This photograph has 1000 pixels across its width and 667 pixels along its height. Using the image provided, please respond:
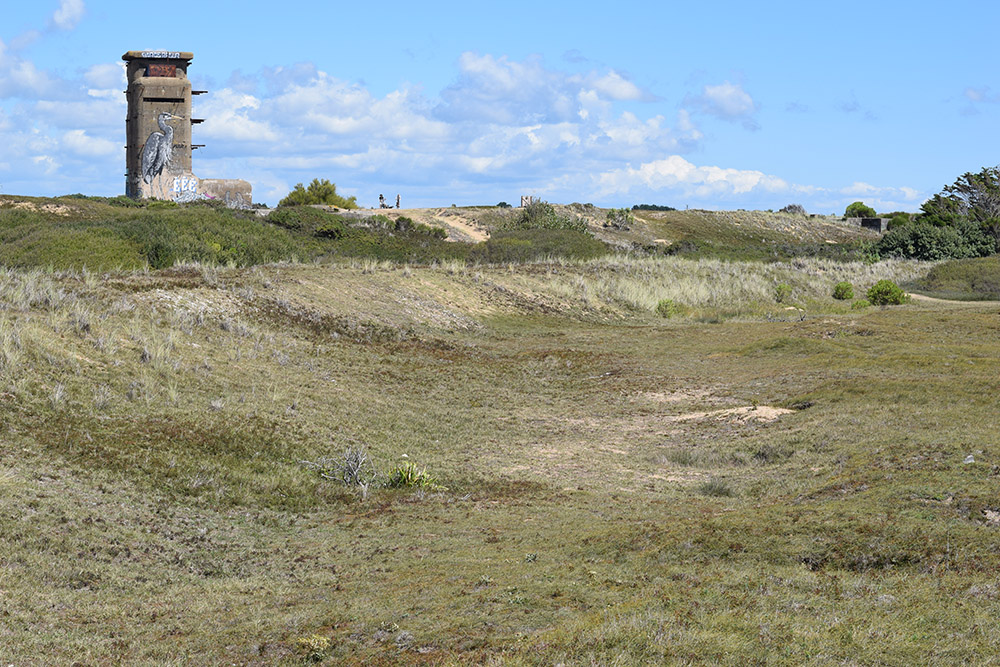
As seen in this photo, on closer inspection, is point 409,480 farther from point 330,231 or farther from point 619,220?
point 619,220

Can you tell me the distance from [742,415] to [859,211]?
93146mm

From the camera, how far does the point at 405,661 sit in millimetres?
6492

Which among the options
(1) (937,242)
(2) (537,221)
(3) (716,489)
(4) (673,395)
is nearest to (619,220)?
(2) (537,221)

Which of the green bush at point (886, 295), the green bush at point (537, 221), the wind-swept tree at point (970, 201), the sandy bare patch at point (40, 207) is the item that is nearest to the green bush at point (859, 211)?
the wind-swept tree at point (970, 201)

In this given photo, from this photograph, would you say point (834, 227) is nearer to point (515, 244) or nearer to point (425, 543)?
point (515, 244)

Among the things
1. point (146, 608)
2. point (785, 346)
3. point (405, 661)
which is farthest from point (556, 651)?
point (785, 346)

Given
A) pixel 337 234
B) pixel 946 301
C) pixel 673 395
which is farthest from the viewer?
pixel 337 234

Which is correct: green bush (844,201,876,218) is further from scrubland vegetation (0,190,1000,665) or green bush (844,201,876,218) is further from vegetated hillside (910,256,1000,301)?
scrubland vegetation (0,190,1000,665)

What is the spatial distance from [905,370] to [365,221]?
1531 inches

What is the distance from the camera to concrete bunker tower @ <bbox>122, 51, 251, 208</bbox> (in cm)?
6500

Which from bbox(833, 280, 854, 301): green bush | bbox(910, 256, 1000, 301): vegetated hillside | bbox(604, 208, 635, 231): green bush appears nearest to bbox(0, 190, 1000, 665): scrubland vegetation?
bbox(833, 280, 854, 301): green bush

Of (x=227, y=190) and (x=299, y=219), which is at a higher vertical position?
(x=227, y=190)

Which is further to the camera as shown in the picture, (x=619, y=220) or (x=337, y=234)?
(x=619, y=220)

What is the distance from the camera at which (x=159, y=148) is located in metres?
65.4
